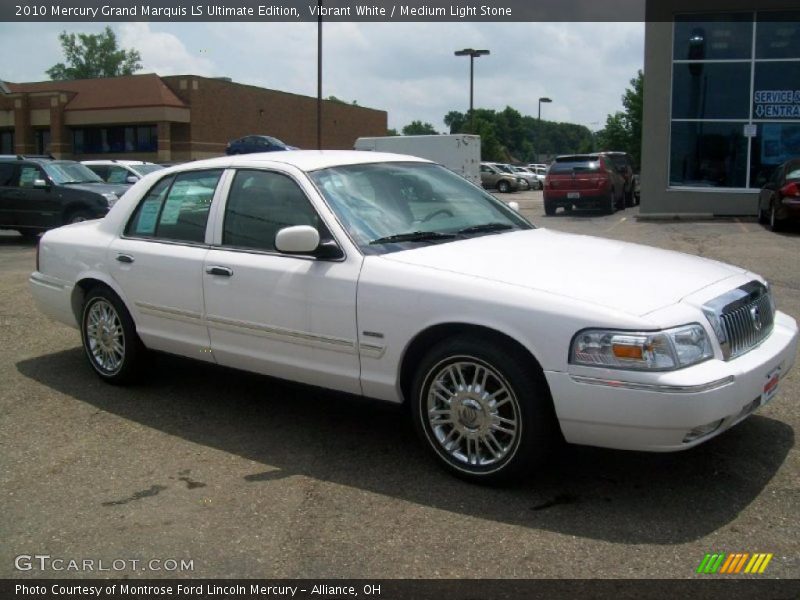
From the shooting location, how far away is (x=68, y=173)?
17016 millimetres

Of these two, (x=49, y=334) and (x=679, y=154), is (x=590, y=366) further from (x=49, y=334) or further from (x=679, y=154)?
(x=679, y=154)

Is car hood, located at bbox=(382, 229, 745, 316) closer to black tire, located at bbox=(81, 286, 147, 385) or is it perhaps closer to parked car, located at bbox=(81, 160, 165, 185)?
black tire, located at bbox=(81, 286, 147, 385)

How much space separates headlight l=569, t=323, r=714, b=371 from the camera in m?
3.66

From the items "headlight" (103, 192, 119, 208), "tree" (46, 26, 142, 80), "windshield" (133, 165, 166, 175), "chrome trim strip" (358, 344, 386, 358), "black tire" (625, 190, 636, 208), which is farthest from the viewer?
"tree" (46, 26, 142, 80)

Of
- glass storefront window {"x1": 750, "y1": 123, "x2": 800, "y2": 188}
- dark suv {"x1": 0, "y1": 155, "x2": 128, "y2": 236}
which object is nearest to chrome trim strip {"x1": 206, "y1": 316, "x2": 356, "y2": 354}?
dark suv {"x1": 0, "y1": 155, "x2": 128, "y2": 236}

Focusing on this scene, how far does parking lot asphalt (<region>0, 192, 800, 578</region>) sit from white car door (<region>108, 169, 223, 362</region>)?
53 centimetres

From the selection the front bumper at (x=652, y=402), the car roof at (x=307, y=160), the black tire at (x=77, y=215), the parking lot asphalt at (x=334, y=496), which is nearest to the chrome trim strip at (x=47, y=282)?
the parking lot asphalt at (x=334, y=496)

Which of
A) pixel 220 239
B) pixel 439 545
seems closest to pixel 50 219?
pixel 220 239

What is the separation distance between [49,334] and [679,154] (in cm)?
1771

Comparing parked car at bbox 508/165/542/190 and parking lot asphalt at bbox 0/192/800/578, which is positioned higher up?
parked car at bbox 508/165/542/190

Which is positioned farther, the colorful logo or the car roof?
the car roof

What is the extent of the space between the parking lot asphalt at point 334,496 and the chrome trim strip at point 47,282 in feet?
2.68

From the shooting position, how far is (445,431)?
14.1ft

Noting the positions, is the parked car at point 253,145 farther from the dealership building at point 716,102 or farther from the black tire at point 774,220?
the black tire at point 774,220
